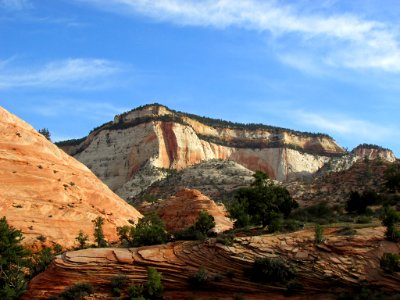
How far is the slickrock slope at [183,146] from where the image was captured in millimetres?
148250

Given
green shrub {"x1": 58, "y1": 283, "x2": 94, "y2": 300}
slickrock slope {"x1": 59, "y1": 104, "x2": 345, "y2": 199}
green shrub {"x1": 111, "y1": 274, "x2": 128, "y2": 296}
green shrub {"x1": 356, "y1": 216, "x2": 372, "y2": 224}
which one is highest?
slickrock slope {"x1": 59, "y1": 104, "x2": 345, "y2": 199}

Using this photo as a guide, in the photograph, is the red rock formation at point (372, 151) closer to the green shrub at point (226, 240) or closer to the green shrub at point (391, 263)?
the green shrub at point (226, 240)

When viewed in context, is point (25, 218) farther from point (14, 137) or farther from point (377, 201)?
point (377, 201)

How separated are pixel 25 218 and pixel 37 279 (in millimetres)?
19317

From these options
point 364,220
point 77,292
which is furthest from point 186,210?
point 77,292

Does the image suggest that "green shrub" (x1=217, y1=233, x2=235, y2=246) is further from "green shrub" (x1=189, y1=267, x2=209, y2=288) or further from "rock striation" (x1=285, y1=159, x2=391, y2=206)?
"rock striation" (x1=285, y1=159, x2=391, y2=206)

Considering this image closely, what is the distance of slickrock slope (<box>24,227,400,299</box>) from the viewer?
3547 cm

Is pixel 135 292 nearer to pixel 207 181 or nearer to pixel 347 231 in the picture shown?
pixel 347 231

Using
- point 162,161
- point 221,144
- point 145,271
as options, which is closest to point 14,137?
point 145,271

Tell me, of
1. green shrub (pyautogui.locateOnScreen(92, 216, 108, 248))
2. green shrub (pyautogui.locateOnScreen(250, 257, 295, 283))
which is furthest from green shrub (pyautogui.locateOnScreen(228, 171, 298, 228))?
green shrub (pyautogui.locateOnScreen(92, 216, 108, 248))

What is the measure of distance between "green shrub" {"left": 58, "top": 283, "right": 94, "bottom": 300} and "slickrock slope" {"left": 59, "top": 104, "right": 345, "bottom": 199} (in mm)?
88579

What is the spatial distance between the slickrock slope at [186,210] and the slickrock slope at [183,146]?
49.9m

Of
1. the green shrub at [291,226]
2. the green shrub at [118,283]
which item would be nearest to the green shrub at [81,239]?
the green shrub at [118,283]

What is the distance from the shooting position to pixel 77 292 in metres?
36.7
